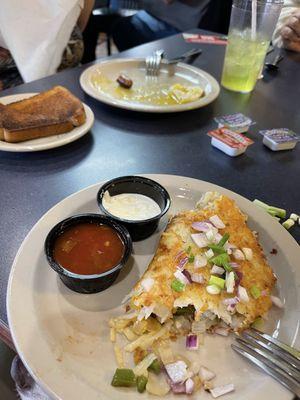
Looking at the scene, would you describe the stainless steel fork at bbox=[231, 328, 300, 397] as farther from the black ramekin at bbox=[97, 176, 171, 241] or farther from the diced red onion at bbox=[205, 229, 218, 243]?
the black ramekin at bbox=[97, 176, 171, 241]

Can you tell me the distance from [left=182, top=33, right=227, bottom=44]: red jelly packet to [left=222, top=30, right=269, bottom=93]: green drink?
2.62 ft

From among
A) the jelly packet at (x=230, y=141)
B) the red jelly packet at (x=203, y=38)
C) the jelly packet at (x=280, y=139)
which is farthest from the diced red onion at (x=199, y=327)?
the red jelly packet at (x=203, y=38)

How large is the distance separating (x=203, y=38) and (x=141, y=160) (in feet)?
5.73

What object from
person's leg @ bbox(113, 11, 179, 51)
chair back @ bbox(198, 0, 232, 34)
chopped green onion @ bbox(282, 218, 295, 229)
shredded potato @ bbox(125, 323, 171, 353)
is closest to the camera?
shredded potato @ bbox(125, 323, 171, 353)

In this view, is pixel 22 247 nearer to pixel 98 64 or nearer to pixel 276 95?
pixel 98 64

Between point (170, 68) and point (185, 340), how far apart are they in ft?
5.87

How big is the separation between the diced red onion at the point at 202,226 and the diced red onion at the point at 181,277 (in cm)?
17

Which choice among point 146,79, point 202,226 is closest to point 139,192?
point 202,226

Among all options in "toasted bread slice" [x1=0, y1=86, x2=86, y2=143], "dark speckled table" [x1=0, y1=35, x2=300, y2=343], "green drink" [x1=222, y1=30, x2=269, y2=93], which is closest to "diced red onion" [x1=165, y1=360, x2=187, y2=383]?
"dark speckled table" [x1=0, y1=35, x2=300, y2=343]

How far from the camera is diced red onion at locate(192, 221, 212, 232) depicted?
1.10 meters

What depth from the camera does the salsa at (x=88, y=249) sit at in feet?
3.27

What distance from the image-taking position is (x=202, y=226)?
1.11 meters

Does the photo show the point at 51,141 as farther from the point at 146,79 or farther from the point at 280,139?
the point at 280,139

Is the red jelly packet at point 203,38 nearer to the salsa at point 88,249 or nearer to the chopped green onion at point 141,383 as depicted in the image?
the salsa at point 88,249
